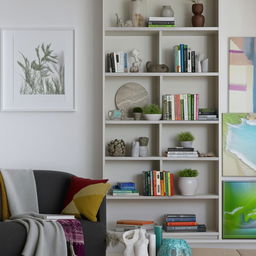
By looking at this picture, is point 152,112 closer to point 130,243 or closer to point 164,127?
point 164,127

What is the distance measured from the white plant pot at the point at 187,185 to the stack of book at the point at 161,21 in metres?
1.38

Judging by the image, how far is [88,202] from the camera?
4.93 m

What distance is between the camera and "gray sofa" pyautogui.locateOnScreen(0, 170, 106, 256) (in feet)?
13.9

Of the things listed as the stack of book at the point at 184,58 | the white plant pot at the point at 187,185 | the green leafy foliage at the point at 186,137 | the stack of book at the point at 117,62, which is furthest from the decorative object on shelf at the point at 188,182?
the stack of book at the point at 117,62

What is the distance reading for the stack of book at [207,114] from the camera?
218 inches

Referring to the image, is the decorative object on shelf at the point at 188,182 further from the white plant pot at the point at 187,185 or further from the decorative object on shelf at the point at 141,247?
A: the decorative object on shelf at the point at 141,247

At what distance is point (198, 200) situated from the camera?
5.70 m

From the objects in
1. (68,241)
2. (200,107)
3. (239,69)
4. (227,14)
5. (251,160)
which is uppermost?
(227,14)

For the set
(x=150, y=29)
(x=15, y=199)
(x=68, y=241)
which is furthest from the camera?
(x=150, y=29)

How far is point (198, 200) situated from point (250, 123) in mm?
854

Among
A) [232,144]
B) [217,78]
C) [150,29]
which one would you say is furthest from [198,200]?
[150,29]

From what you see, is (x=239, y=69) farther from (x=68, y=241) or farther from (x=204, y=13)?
(x=68, y=241)

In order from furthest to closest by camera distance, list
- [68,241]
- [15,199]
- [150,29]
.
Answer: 1. [150,29]
2. [15,199]
3. [68,241]

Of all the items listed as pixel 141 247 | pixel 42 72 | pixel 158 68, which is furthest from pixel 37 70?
pixel 141 247
